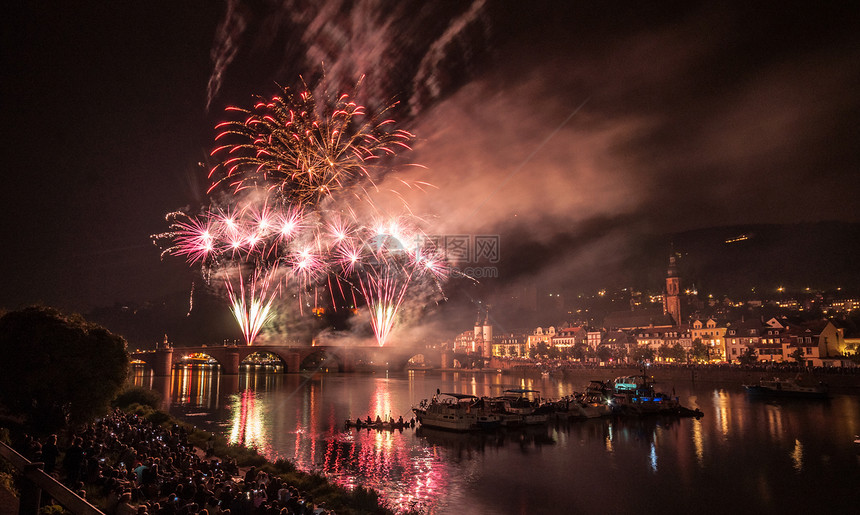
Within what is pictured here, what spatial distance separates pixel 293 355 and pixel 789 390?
84536 millimetres

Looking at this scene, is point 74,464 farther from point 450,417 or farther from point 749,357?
point 749,357

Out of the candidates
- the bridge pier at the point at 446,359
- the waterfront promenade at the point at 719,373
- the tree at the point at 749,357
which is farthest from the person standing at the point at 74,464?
the bridge pier at the point at 446,359

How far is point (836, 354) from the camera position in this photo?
86625mm

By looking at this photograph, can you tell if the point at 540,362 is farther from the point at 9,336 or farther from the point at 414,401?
the point at 9,336

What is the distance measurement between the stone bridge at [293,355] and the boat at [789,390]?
74330 mm

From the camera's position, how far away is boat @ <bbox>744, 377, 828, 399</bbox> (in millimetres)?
60594

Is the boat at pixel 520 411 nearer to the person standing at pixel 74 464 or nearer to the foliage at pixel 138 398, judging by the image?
the foliage at pixel 138 398

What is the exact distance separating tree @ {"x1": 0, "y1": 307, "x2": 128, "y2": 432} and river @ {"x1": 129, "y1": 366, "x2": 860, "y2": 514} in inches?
408

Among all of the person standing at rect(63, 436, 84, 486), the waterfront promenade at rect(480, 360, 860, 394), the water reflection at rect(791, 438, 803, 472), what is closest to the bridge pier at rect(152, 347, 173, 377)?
the waterfront promenade at rect(480, 360, 860, 394)

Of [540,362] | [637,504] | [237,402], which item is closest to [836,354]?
[540,362]

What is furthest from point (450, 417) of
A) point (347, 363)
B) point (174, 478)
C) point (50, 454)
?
point (347, 363)

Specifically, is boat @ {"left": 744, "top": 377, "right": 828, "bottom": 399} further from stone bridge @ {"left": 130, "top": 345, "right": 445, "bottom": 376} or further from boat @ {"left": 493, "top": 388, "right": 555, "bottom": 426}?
stone bridge @ {"left": 130, "top": 345, "right": 445, "bottom": 376}

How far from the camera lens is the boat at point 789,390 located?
2386 inches

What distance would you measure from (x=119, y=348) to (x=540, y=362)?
11839cm
